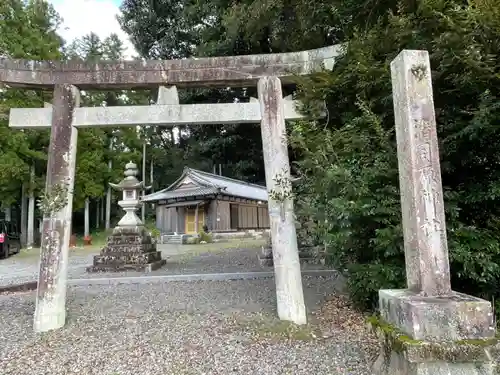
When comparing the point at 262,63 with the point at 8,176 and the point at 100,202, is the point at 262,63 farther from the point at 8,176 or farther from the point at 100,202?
the point at 100,202

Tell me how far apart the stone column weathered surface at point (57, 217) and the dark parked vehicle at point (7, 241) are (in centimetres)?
1191

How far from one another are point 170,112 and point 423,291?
3459mm

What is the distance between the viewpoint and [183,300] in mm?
5715

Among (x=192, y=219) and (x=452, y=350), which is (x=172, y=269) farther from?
(x=192, y=219)

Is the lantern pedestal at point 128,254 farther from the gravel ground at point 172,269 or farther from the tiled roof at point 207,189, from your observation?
the tiled roof at point 207,189

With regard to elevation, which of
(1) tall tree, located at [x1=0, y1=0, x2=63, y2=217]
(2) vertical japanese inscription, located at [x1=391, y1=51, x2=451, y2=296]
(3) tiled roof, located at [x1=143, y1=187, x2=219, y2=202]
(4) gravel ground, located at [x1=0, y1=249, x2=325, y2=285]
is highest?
(1) tall tree, located at [x1=0, y1=0, x2=63, y2=217]

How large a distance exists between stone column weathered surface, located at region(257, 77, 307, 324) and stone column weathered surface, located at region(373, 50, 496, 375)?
1.52 metres

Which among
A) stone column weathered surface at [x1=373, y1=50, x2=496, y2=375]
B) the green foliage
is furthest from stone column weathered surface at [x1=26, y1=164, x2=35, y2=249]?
stone column weathered surface at [x1=373, y1=50, x2=496, y2=375]

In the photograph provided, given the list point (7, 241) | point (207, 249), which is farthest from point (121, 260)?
point (7, 241)

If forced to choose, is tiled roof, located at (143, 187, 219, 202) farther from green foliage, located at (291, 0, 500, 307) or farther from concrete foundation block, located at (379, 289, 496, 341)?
concrete foundation block, located at (379, 289, 496, 341)

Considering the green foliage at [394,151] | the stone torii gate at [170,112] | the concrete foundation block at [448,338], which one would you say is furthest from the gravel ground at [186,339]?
the concrete foundation block at [448,338]

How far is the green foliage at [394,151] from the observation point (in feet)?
10.7

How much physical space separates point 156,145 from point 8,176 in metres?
15.2

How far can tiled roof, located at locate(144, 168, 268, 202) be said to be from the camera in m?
20.9
